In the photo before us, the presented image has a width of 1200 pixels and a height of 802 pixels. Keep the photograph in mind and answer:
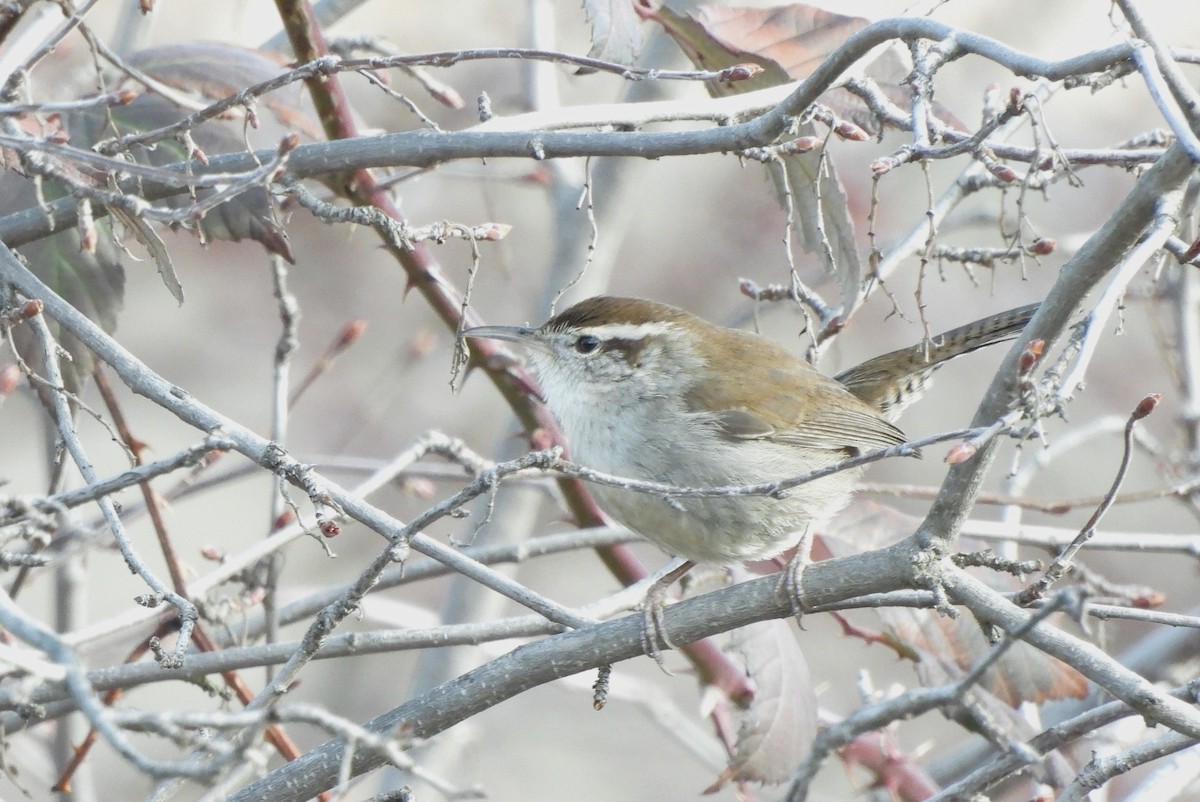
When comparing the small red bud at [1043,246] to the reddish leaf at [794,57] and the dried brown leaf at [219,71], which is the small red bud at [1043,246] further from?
the dried brown leaf at [219,71]

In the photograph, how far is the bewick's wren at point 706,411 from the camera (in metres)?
3.53

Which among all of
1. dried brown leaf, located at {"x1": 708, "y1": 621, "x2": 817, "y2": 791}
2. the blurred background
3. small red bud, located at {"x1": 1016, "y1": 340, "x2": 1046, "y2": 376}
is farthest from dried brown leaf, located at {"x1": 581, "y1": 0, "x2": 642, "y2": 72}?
the blurred background

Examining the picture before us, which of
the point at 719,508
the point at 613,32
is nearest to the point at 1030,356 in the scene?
the point at 613,32

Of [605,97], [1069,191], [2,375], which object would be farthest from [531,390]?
[1069,191]

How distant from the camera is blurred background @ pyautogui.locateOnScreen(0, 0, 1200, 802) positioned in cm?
755

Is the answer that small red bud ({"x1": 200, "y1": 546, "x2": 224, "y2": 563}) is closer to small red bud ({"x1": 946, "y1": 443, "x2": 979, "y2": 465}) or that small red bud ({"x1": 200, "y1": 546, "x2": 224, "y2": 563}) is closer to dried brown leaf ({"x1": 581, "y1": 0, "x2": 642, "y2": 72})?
dried brown leaf ({"x1": 581, "y1": 0, "x2": 642, "y2": 72})

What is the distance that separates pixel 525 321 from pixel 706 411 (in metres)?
3.13

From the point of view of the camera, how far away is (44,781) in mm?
4684

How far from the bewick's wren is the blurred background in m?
2.76

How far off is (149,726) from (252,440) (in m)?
0.81

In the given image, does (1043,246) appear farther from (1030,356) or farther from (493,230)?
(493,230)

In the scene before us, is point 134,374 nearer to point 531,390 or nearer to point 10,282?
point 10,282

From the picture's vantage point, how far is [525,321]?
688cm

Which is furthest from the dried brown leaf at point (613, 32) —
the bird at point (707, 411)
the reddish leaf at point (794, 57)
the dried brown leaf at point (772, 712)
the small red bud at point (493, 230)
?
→ the dried brown leaf at point (772, 712)
